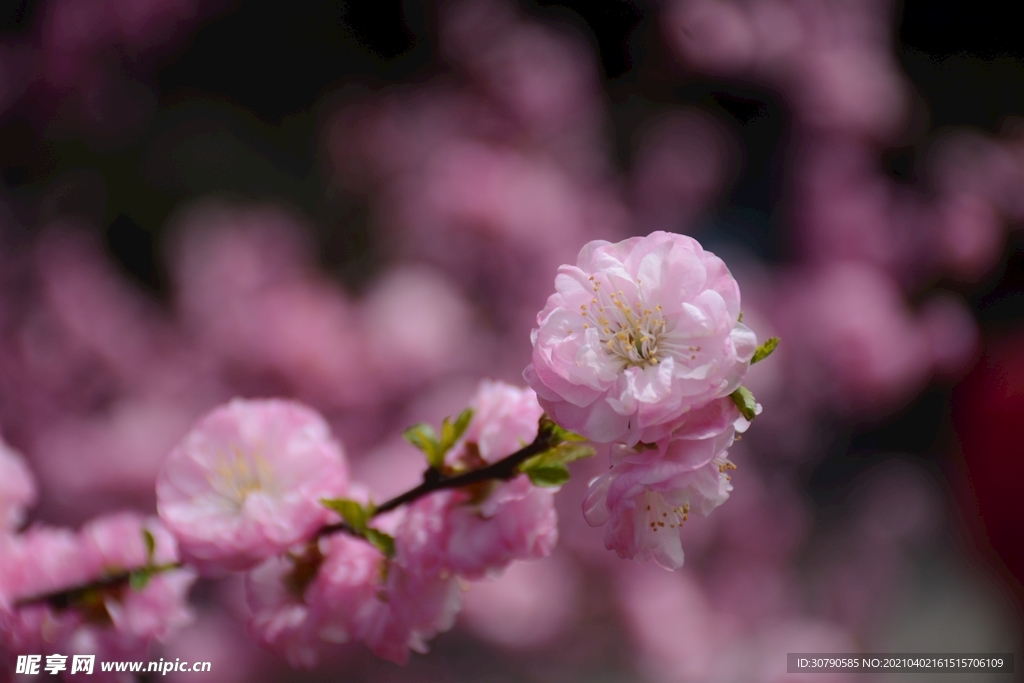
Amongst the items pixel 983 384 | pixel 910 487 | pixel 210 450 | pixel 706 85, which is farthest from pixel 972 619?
pixel 210 450

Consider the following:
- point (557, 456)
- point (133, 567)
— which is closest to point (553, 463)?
point (557, 456)

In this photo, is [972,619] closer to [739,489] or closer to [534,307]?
[739,489]

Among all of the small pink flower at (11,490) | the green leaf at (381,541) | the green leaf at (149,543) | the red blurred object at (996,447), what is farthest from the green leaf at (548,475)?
the red blurred object at (996,447)

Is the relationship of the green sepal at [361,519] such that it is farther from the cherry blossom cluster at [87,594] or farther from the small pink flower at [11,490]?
the small pink flower at [11,490]

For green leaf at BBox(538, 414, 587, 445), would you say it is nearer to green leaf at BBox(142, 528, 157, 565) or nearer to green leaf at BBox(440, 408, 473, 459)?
green leaf at BBox(440, 408, 473, 459)

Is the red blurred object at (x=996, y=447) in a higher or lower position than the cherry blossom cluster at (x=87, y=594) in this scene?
higher

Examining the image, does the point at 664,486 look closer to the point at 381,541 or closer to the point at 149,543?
the point at 381,541
